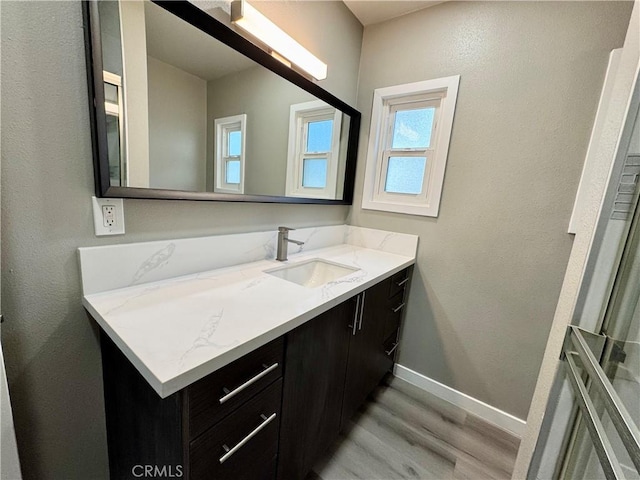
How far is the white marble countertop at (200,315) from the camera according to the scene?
1.98 ft

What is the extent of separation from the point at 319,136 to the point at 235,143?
0.66 meters

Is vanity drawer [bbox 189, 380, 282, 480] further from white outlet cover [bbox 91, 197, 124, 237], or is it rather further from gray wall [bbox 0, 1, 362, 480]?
white outlet cover [bbox 91, 197, 124, 237]

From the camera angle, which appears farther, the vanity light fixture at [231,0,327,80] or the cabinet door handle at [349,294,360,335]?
the cabinet door handle at [349,294,360,335]

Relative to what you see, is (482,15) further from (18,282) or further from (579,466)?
(18,282)

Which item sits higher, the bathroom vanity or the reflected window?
the reflected window

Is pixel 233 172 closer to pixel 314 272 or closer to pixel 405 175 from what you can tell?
pixel 314 272

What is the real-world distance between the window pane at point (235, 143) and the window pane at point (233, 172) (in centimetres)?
4

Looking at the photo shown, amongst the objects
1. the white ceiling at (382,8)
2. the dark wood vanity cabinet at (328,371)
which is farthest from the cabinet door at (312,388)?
the white ceiling at (382,8)

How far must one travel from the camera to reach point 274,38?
1.25 metres

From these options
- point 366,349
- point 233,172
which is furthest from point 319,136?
point 366,349

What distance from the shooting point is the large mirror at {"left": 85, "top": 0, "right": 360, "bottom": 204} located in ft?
2.74

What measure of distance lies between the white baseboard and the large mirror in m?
1.49

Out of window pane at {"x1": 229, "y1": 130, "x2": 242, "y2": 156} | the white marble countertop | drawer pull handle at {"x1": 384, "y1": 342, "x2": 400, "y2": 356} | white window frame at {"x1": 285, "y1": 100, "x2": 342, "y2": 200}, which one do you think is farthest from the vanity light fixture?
drawer pull handle at {"x1": 384, "y1": 342, "x2": 400, "y2": 356}

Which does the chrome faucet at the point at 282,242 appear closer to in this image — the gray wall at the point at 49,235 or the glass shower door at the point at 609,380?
the gray wall at the point at 49,235
